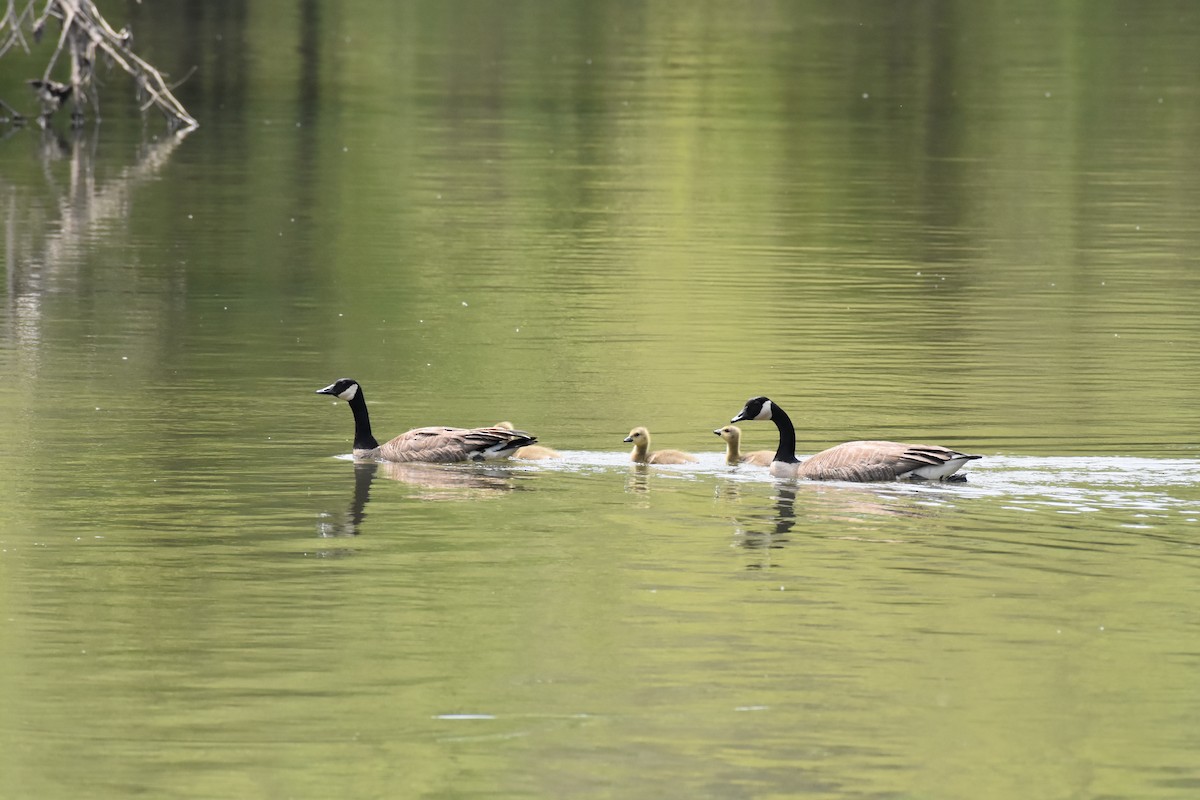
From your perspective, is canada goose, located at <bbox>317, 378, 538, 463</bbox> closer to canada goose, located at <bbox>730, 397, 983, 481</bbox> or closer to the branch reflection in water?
the branch reflection in water

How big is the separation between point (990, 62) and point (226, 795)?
69558mm

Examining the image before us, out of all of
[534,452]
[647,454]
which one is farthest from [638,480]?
[534,452]

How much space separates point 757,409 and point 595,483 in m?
1.61

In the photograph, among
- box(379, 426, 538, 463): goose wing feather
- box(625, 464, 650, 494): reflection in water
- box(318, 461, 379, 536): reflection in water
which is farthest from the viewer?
box(379, 426, 538, 463): goose wing feather


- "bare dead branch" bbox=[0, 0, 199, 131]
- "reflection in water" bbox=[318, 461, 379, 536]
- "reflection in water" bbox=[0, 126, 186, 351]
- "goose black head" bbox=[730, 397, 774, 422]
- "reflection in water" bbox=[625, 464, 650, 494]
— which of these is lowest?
"reflection in water" bbox=[318, 461, 379, 536]

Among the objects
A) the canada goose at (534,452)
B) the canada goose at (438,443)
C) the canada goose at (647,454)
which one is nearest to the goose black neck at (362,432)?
the canada goose at (438,443)

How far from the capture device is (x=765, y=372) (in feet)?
80.3

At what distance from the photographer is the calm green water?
12148mm

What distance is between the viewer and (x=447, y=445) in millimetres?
19750

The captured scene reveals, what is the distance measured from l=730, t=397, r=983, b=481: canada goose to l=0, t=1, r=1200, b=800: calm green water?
0.22 m

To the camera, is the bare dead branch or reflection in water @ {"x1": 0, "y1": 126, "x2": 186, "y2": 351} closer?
reflection in water @ {"x1": 0, "y1": 126, "x2": 186, "y2": 351}

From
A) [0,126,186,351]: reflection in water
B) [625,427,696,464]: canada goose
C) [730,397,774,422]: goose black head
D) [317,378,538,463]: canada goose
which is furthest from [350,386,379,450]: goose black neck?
[0,126,186,351]: reflection in water

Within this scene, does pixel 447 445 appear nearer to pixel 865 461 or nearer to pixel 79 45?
pixel 865 461

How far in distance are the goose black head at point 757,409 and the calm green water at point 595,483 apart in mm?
508
